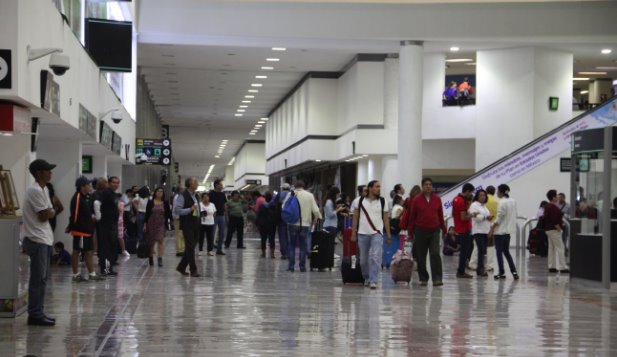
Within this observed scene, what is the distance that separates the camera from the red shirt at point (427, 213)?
1678cm

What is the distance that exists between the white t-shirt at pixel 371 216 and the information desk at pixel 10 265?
19.9 ft

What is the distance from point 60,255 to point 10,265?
941cm

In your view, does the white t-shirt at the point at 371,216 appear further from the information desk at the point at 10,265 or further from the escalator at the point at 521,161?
the escalator at the point at 521,161

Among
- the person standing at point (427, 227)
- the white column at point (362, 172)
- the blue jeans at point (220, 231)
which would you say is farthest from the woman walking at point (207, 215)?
the white column at point (362, 172)

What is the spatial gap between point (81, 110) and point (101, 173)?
32.1 feet

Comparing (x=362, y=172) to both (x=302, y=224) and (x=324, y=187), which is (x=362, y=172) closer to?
(x=324, y=187)

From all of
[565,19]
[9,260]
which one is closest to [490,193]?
[9,260]

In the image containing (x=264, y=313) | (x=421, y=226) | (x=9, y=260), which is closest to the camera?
(x=9, y=260)

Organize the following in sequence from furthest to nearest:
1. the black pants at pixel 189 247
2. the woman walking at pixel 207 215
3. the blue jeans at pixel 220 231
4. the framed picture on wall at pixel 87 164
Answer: the framed picture on wall at pixel 87 164 → the blue jeans at pixel 220 231 → the woman walking at pixel 207 215 → the black pants at pixel 189 247

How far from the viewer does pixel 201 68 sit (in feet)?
128

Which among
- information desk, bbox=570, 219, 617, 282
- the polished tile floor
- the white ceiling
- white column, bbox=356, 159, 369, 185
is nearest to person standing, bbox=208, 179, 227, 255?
the white ceiling

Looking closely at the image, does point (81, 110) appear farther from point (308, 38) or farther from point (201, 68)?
point (201, 68)

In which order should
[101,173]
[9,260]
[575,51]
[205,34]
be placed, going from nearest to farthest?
[9,260]
[101,173]
[205,34]
[575,51]

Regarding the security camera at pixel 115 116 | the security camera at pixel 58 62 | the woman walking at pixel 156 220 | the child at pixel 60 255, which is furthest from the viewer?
the security camera at pixel 115 116
